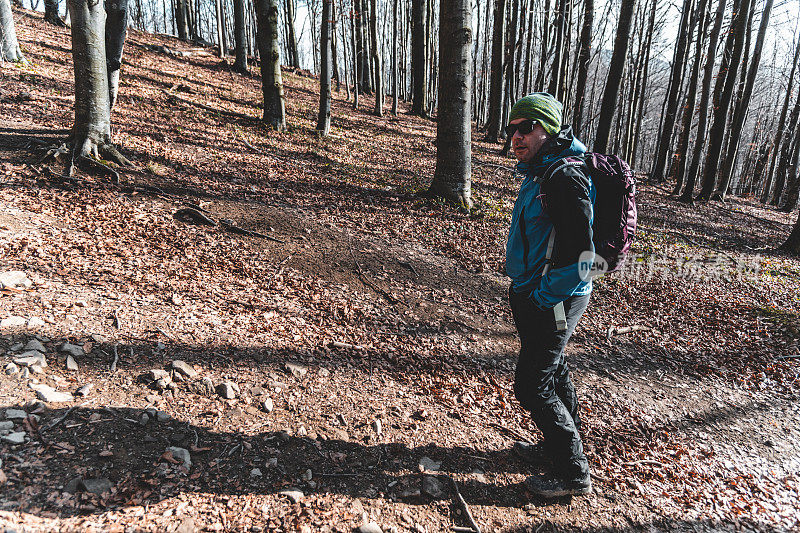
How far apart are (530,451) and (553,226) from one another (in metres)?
2.04

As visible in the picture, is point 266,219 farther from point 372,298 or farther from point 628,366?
point 628,366

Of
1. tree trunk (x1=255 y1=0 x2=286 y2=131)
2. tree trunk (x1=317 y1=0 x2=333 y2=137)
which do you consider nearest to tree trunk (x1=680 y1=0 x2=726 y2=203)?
tree trunk (x1=317 y1=0 x2=333 y2=137)

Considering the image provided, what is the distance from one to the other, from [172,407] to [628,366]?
4.96m

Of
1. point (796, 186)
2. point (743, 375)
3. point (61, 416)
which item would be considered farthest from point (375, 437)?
point (796, 186)

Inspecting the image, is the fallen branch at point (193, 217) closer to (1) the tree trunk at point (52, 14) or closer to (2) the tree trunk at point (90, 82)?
(2) the tree trunk at point (90, 82)

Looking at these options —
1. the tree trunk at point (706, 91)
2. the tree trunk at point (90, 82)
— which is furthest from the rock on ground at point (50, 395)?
the tree trunk at point (706, 91)

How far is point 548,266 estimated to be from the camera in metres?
2.58

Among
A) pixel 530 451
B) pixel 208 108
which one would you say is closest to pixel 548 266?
pixel 530 451

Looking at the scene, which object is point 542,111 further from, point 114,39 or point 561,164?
point 114,39

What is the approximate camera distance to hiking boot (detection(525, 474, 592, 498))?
2979mm

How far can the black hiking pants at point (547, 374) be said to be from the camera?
2.70 metres

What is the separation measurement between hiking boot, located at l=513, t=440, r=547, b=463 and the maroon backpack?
68.7 inches

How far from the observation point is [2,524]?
6.75 ft

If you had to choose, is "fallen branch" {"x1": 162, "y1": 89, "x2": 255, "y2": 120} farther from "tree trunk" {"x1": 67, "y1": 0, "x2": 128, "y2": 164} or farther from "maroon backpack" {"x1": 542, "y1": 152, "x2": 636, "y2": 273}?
"maroon backpack" {"x1": 542, "y1": 152, "x2": 636, "y2": 273}
